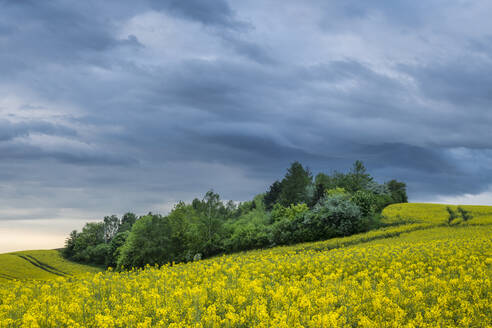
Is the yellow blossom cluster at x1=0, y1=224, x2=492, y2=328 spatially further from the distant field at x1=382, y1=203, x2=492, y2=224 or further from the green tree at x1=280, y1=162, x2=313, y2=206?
the green tree at x1=280, y1=162, x2=313, y2=206

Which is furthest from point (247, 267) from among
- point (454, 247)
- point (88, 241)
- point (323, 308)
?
point (88, 241)

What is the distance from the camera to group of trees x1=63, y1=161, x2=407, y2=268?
131 feet

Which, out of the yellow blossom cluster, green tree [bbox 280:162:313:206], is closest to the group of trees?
green tree [bbox 280:162:313:206]

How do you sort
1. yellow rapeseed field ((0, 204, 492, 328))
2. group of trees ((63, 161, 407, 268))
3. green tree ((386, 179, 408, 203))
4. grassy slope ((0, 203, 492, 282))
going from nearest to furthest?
yellow rapeseed field ((0, 204, 492, 328)), grassy slope ((0, 203, 492, 282)), group of trees ((63, 161, 407, 268)), green tree ((386, 179, 408, 203))

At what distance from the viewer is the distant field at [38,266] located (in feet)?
187

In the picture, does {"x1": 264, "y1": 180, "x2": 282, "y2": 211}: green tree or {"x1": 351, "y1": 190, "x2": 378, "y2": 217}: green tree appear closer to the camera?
{"x1": 351, "y1": 190, "x2": 378, "y2": 217}: green tree

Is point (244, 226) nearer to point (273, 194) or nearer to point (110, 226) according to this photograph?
point (273, 194)

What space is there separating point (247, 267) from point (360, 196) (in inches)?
1242

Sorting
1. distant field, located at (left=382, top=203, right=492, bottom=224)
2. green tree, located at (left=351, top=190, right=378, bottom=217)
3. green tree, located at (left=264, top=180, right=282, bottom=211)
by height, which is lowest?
distant field, located at (left=382, top=203, right=492, bottom=224)

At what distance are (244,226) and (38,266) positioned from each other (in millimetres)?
41913

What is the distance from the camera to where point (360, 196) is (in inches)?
1715

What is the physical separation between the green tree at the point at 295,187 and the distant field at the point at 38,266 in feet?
132

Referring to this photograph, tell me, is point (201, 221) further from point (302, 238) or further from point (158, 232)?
point (302, 238)

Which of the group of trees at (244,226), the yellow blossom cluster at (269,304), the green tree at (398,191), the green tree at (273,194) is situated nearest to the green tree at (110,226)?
the group of trees at (244,226)
